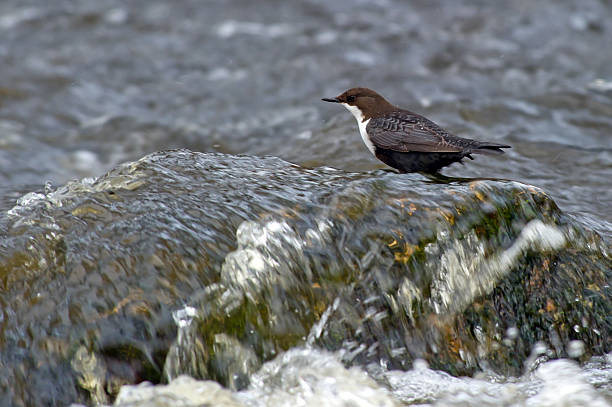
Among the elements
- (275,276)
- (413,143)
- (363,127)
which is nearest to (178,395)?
(275,276)

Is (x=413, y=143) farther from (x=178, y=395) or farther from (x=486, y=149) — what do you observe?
→ (x=178, y=395)

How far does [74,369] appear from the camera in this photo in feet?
9.93

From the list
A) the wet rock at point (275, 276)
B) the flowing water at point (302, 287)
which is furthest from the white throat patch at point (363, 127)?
the wet rock at point (275, 276)

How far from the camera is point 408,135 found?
15.5 feet

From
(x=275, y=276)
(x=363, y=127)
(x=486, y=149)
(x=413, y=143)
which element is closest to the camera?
(x=275, y=276)

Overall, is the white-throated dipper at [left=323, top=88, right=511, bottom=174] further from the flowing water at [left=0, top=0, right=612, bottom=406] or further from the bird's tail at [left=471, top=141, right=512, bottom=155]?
the flowing water at [left=0, top=0, right=612, bottom=406]

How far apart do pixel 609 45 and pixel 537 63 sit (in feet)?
3.84

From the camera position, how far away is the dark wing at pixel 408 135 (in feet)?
15.0

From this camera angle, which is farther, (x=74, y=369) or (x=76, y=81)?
(x=76, y=81)

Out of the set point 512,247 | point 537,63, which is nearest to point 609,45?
point 537,63

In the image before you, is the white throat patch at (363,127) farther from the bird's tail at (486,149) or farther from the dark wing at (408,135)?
the bird's tail at (486,149)

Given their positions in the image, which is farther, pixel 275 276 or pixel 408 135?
pixel 408 135

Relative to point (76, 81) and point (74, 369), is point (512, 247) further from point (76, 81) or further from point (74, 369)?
point (76, 81)

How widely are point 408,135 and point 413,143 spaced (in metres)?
0.08
